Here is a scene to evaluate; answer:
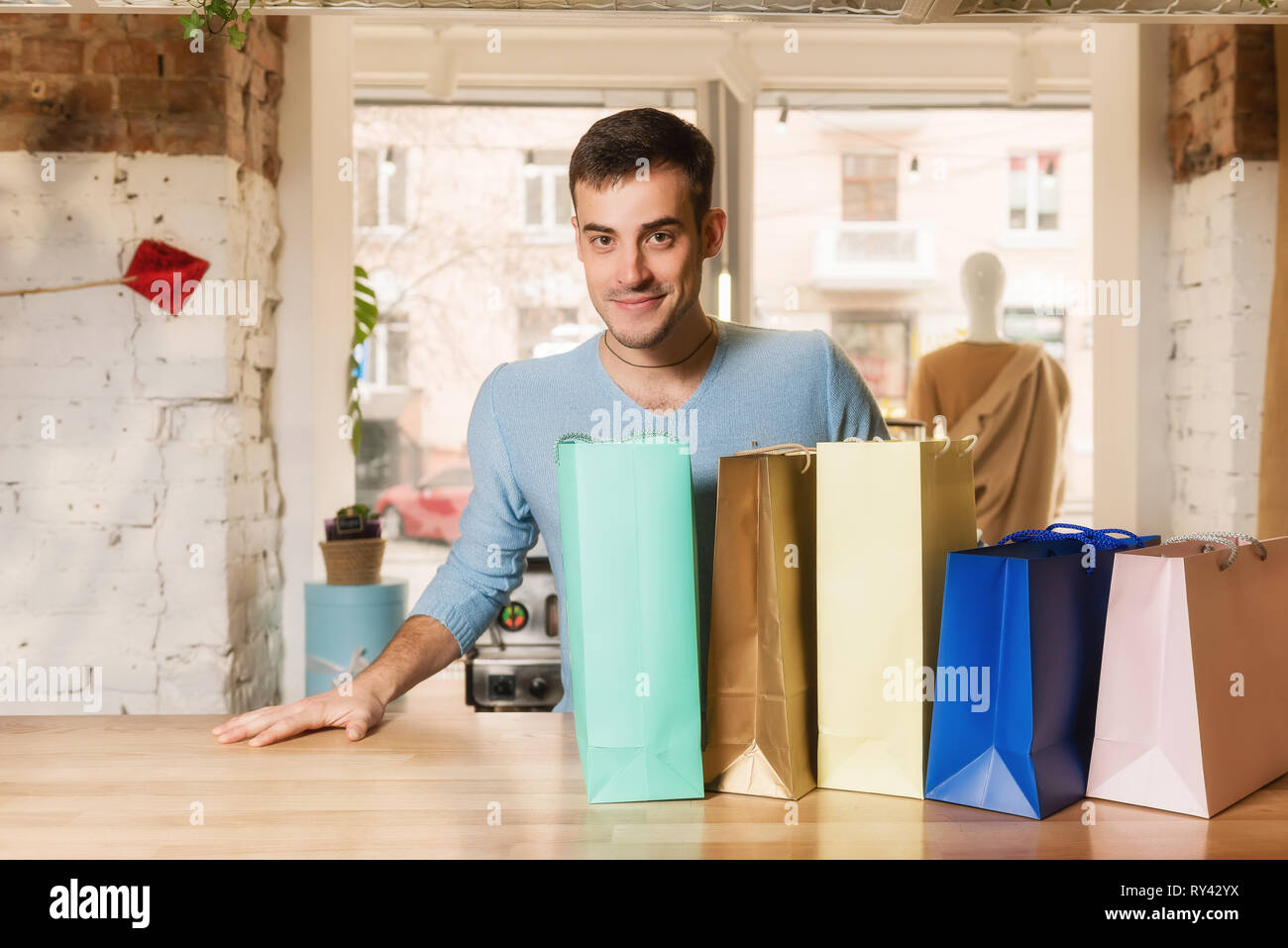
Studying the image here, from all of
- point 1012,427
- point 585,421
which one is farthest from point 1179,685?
point 1012,427

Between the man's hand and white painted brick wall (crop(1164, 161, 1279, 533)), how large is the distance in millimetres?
2175

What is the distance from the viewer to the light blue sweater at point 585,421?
4.46 ft

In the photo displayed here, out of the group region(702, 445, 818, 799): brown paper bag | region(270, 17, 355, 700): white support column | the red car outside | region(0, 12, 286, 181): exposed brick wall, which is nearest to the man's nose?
region(702, 445, 818, 799): brown paper bag

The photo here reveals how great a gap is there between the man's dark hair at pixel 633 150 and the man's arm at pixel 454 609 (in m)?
0.41

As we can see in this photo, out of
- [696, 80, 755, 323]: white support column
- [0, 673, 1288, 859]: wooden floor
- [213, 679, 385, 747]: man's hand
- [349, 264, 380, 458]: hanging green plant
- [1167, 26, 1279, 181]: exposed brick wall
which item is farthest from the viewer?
[696, 80, 755, 323]: white support column

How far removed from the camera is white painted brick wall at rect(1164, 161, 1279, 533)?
2504 mm

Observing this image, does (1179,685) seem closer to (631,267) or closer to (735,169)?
(631,267)

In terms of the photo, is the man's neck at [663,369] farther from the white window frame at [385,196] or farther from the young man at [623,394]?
the white window frame at [385,196]

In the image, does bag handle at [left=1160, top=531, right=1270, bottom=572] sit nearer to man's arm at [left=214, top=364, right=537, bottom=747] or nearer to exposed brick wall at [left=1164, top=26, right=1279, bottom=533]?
man's arm at [left=214, top=364, right=537, bottom=747]

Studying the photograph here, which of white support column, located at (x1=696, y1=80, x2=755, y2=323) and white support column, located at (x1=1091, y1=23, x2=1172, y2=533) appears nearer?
white support column, located at (x1=1091, y1=23, x2=1172, y2=533)

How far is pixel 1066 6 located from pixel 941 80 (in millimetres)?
3040

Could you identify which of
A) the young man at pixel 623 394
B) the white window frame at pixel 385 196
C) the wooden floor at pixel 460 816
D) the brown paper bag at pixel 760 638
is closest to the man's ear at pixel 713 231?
the young man at pixel 623 394
